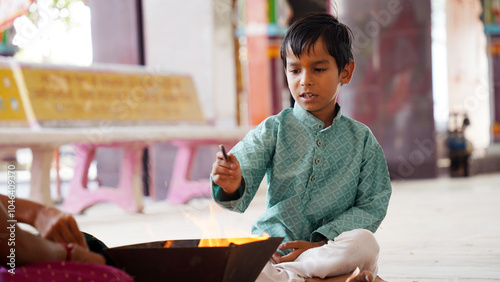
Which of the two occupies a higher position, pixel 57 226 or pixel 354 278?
pixel 57 226

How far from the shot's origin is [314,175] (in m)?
1.80

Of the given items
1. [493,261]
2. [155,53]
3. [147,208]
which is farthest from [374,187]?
[155,53]

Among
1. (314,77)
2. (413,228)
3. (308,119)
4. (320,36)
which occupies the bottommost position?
(413,228)

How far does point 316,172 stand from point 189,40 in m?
4.54

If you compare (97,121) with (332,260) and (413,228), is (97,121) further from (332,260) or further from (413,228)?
(332,260)

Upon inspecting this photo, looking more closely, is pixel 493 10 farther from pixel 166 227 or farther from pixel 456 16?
pixel 166 227

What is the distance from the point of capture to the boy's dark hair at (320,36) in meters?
1.75

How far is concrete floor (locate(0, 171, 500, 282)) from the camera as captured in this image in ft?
6.77

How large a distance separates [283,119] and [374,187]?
1.01 ft

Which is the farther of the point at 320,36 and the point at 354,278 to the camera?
the point at 320,36

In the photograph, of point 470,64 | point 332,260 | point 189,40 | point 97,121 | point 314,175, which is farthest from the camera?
point 470,64

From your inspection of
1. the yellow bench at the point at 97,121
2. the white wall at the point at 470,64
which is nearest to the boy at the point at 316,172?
the yellow bench at the point at 97,121


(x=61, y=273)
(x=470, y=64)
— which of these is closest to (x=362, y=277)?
(x=61, y=273)

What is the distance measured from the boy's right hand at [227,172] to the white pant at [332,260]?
0.81 ft
